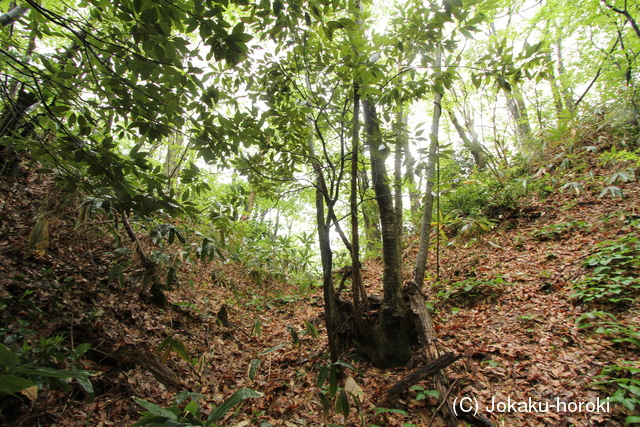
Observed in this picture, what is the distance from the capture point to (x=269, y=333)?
4.11 metres

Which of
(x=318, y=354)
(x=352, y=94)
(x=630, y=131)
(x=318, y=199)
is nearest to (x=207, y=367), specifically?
(x=318, y=354)

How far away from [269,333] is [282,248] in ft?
5.95

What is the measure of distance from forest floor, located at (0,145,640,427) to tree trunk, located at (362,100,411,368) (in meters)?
0.17

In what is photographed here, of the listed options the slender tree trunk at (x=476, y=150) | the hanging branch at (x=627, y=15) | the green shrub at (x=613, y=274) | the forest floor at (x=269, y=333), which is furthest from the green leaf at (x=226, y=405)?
the slender tree trunk at (x=476, y=150)

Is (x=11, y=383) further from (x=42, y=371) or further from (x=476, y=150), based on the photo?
(x=476, y=150)

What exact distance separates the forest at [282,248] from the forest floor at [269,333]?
0.07ft

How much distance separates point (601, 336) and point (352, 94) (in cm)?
340

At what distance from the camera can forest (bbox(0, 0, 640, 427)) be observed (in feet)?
6.11

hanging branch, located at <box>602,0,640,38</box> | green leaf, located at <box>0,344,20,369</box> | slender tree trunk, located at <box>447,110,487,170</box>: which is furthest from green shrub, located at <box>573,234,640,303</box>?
slender tree trunk, located at <box>447,110,487,170</box>

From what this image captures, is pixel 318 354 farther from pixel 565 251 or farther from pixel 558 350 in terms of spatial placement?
pixel 565 251

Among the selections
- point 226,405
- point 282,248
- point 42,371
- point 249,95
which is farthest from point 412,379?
point 282,248

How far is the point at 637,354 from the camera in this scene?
2420 millimetres

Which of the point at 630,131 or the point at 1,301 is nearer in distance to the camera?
the point at 1,301

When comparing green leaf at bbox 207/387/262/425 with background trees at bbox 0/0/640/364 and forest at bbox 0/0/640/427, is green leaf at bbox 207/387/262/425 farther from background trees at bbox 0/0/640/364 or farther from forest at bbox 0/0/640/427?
background trees at bbox 0/0/640/364
